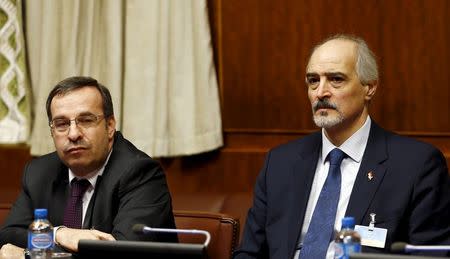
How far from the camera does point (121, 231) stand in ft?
11.5

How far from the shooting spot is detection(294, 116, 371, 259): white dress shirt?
3529mm

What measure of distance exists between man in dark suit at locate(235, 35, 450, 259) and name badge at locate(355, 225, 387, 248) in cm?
2

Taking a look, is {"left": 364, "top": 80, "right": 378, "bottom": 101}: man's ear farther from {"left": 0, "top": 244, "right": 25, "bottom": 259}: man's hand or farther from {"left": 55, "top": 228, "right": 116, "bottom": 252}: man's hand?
{"left": 0, "top": 244, "right": 25, "bottom": 259}: man's hand

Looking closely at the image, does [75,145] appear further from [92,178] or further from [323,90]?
[323,90]

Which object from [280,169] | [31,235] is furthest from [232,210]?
[31,235]

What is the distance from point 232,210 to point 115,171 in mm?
820

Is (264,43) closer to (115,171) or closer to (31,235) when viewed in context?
(115,171)

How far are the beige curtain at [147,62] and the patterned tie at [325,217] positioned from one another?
1283 mm

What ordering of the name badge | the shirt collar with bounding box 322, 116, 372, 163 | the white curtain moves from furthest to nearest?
the white curtain
the shirt collar with bounding box 322, 116, 372, 163
the name badge

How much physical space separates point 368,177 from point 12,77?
235cm

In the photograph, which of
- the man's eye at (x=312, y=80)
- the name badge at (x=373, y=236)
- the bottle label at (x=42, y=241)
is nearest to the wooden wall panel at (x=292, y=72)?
the man's eye at (x=312, y=80)

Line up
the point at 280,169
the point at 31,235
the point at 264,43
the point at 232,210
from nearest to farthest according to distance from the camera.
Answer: the point at 31,235
the point at 280,169
the point at 232,210
the point at 264,43

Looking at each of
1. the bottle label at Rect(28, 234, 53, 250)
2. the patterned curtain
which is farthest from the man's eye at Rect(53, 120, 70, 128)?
the patterned curtain

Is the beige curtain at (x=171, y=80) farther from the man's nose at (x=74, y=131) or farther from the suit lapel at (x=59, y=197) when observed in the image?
the man's nose at (x=74, y=131)
